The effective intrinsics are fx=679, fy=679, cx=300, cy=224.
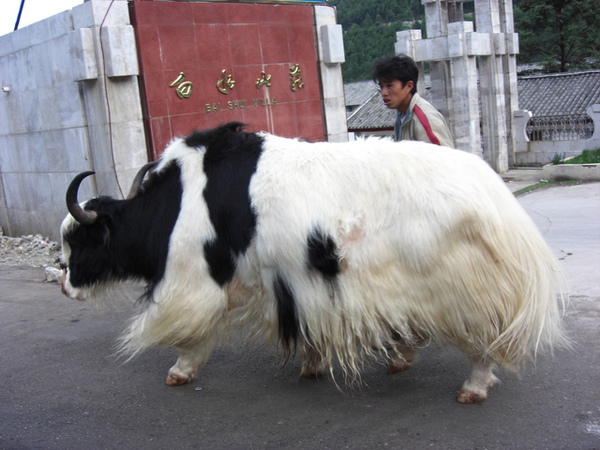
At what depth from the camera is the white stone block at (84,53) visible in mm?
7066

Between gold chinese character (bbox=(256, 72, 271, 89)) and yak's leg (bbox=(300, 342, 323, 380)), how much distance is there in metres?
5.00

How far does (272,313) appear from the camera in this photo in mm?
3662

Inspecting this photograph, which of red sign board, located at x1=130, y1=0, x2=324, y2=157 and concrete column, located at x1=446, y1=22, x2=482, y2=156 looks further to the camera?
concrete column, located at x1=446, y1=22, x2=482, y2=156

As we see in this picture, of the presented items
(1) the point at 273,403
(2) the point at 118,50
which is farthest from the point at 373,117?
(1) the point at 273,403

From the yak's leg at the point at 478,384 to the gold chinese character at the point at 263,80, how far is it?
5.60 meters

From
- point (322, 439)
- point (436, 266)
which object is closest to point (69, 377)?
point (322, 439)

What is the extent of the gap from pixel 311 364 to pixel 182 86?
14.9ft

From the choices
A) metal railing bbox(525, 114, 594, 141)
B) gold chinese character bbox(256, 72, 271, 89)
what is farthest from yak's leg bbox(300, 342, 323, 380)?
metal railing bbox(525, 114, 594, 141)

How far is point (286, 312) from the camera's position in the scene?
3.60 metres

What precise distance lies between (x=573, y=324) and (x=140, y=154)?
477 centimetres

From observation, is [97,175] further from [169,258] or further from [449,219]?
[449,219]

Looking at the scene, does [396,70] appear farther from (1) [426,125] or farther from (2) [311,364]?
(2) [311,364]

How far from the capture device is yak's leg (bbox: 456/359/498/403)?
3.48 metres

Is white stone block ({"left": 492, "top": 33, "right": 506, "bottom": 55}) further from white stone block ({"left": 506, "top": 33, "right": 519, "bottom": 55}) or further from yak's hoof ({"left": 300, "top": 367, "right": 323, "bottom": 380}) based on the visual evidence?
yak's hoof ({"left": 300, "top": 367, "right": 323, "bottom": 380})
